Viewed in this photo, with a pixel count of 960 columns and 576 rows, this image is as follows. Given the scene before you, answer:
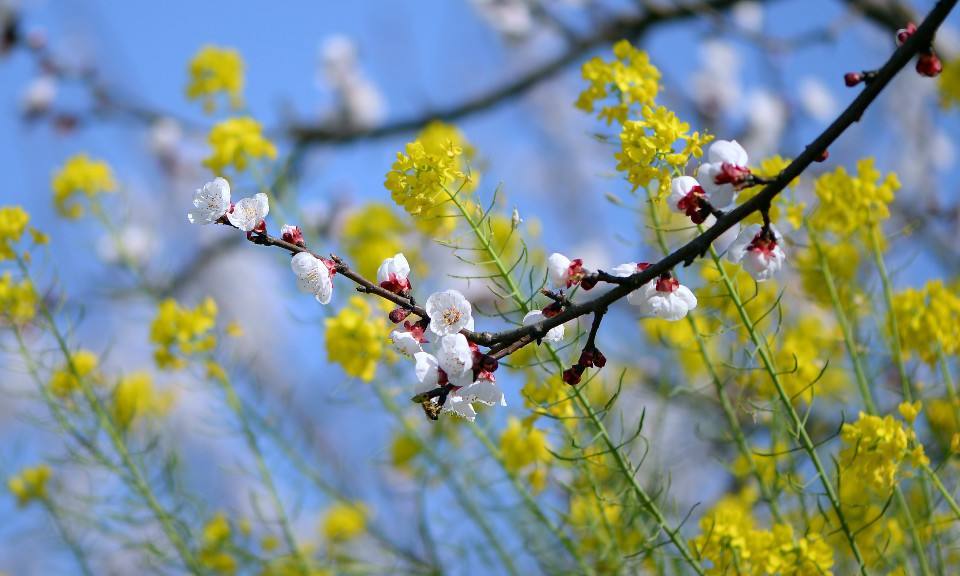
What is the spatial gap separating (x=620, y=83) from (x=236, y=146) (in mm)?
813

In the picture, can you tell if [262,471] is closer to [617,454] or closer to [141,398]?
[141,398]

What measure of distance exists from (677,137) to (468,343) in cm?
33

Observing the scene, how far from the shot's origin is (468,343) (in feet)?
2.63

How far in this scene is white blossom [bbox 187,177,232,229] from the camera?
34.4 inches

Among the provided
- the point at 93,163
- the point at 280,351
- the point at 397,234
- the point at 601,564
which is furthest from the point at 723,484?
the point at 280,351

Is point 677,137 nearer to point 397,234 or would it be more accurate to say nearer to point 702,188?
point 702,188

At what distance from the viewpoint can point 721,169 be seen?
816mm

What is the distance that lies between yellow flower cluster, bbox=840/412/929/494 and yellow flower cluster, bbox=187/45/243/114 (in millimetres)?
1341

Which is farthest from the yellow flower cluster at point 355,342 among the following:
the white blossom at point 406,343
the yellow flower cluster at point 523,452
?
the white blossom at point 406,343

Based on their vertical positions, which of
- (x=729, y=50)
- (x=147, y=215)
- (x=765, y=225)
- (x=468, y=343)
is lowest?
(x=468, y=343)

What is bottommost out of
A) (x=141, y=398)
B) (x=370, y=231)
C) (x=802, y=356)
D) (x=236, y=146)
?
(x=802, y=356)

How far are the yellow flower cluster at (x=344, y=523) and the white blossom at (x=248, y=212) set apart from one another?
3.54 feet

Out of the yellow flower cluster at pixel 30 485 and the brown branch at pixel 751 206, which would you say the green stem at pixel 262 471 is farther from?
the brown branch at pixel 751 206

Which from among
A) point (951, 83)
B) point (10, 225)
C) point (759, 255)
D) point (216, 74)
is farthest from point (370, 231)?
point (759, 255)
